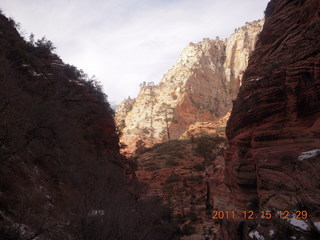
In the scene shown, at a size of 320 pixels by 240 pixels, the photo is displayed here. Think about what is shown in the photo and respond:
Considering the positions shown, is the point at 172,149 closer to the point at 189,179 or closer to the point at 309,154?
the point at 189,179

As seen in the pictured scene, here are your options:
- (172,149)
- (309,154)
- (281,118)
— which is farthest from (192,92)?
(309,154)

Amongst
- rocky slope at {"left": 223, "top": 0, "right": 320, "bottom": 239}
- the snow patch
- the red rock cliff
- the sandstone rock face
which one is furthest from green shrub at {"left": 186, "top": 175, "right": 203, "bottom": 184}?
the sandstone rock face

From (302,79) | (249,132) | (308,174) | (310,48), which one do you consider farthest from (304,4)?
(308,174)

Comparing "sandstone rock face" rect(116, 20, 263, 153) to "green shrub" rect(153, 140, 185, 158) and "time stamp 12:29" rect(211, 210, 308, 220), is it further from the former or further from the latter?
"time stamp 12:29" rect(211, 210, 308, 220)

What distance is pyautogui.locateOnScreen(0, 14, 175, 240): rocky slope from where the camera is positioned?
21.0 ft

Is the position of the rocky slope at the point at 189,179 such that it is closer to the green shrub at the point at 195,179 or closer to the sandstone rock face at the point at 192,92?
the green shrub at the point at 195,179

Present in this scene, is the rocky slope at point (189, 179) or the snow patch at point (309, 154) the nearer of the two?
the snow patch at point (309, 154)

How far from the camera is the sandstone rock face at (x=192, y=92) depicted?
59031mm

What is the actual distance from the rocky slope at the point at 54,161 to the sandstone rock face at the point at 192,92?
1324 inches

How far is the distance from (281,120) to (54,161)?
1034cm

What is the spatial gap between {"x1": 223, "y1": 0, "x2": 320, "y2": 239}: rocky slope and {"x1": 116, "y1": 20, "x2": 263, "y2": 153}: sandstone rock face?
41.8 metres

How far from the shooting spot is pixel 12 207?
20.2 feet

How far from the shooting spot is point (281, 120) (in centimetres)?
999

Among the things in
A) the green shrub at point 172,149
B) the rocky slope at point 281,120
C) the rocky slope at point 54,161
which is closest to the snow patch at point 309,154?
the rocky slope at point 281,120
